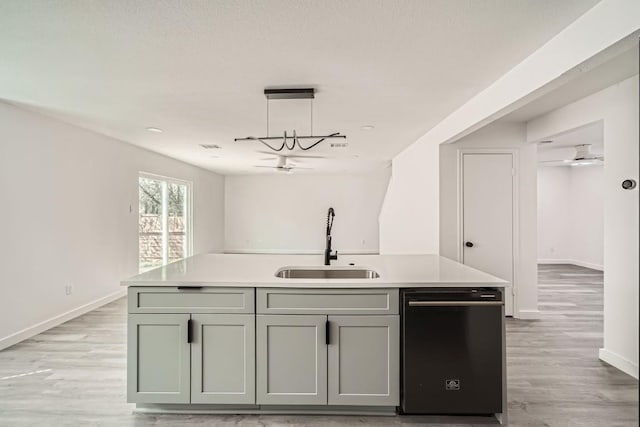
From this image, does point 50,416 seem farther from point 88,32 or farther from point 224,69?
point 224,69

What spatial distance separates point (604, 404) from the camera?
2.49 meters

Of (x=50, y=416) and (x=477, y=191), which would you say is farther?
(x=477, y=191)

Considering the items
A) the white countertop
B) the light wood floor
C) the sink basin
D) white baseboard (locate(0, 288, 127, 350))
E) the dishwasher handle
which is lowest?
the light wood floor

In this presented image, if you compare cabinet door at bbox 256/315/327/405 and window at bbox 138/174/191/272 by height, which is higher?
window at bbox 138/174/191/272

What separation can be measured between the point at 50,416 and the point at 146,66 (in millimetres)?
2390

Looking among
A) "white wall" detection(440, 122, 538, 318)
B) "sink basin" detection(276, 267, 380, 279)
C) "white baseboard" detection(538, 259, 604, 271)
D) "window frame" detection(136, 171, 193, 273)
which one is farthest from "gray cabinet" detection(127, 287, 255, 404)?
"white baseboard" detection(538, 259, 604, 271)

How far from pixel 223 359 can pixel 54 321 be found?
9.96ft

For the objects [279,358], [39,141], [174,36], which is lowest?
[279,358]

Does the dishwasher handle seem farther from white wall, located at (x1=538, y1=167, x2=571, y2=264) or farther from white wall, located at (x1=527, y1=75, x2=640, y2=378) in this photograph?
white wall, located at (x1=538, y1=167, x2=571, y2=264)

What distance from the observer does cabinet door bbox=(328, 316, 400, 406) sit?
2.28 m

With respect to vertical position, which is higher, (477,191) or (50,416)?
(477,191)

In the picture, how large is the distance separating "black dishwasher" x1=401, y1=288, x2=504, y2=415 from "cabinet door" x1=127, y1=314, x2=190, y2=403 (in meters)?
1.34

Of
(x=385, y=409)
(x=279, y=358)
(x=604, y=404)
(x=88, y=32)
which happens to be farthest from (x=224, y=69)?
(x=604, y=404)

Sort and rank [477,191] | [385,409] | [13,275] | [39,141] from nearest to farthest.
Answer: [385,409], [13,275], [39,141], [477,191]
